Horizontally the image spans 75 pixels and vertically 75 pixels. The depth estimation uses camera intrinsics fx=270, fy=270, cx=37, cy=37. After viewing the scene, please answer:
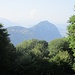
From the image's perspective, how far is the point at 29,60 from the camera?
5628cm

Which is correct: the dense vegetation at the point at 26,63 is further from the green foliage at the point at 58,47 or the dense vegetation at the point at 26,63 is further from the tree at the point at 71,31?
the green foliage at the point at 58,47

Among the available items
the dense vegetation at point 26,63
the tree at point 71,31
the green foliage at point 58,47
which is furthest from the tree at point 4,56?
the green foliage at point 58,47

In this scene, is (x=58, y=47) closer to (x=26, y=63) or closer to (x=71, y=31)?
(x=26, y=63)

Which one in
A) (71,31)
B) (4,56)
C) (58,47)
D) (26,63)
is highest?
(58,47)

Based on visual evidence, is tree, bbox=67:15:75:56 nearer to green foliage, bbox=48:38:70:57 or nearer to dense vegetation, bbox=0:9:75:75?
dense vegetation, bbox=0:9:75:75

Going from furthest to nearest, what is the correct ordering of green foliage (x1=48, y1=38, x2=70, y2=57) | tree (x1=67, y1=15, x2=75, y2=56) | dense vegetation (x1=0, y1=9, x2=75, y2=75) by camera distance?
1. green foliage (x1=48, y1=38, x2=70, y2=57)
2. dense vegetation (x1=0, y1=9, x2=75, y2=75)
3. tree (x1=67, y1=15, x2=75, y2=56)

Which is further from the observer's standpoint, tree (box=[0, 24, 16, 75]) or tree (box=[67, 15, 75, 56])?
tree (box=[0, 24, 16, 75])

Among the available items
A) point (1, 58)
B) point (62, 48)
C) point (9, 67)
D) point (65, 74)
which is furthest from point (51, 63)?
point (62, 48)

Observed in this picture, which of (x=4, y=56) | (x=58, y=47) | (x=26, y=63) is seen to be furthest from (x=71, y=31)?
(x=58, y=47)

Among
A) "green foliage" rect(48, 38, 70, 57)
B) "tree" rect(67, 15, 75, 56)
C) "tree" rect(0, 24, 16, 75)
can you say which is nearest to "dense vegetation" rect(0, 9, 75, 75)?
"tree" rect(0, 24, 16, 75)

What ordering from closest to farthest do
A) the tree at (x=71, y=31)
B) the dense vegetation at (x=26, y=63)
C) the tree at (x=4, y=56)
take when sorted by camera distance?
the tree at (x=71, y=31), the tree at (x=4, y=56), the dense vegetation at (x=26, y=63)

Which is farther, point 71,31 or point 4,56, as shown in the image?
point 4,56

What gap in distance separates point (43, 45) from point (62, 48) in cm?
1428

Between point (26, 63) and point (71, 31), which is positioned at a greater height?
point (71, 31)
